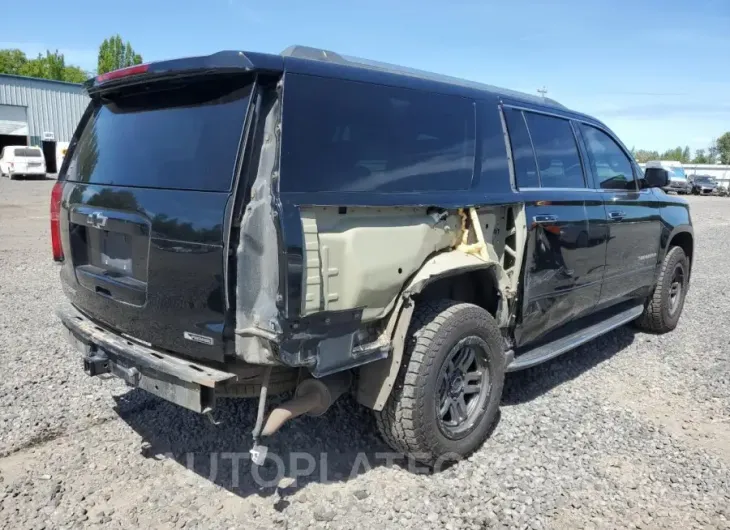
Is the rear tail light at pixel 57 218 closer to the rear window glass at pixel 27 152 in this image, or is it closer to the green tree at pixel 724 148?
the rear window glass at pixel 27 152

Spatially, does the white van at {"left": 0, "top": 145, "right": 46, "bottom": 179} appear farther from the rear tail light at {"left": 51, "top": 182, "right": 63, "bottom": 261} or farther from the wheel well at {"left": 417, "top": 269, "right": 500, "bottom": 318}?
the wheel well at {"left": 417, "top": 269, "right": 500, "bottom": 318}

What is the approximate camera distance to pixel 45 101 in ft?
131

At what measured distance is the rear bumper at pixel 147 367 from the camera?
2.69 metres

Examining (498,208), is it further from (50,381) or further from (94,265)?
(50,381)

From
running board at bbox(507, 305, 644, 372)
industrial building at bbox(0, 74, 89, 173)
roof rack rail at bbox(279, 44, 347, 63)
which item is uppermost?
industrial building at bbox(0, 74, 89, 173)

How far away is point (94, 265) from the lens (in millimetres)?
3318

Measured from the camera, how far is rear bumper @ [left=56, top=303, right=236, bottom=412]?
269 centimetres

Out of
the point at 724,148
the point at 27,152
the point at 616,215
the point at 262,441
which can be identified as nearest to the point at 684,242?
the point at 616,215

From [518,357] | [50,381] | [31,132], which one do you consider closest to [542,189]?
[518,357]

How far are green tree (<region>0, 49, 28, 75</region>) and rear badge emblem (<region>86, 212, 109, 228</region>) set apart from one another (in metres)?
82.5

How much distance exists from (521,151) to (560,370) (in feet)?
6.87

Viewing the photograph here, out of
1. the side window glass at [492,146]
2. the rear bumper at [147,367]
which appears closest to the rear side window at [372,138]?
the side window glass at [492,146]

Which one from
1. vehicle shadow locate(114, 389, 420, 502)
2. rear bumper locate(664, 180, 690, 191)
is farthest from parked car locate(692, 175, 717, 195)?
vehicle shadow locate(114, 389, 420, 502)

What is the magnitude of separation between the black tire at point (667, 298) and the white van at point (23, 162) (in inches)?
1272
